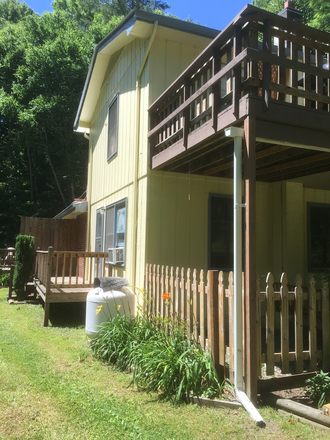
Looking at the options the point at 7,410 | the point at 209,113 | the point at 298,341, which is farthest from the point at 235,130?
the point at 7,410

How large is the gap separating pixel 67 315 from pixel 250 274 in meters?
6.42

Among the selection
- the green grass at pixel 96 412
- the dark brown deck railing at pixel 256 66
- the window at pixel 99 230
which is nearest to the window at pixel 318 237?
the dark brown deck railing at pixel 256 66

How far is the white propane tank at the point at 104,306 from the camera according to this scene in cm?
585

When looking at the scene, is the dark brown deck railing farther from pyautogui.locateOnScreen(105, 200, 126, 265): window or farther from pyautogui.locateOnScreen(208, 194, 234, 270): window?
pyautogui.locateOnScreen(105, 200, 126, 265): window

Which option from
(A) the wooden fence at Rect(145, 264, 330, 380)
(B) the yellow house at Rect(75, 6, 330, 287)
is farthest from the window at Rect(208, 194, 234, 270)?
(A) the wooden fence at Rect(145, 264, 330, 380)

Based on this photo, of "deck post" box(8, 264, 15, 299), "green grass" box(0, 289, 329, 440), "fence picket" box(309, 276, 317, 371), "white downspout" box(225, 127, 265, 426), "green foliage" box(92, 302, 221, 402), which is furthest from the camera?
"deck post" box(8, 264, 15, 299)

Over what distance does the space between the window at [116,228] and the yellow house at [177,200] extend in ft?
0.08

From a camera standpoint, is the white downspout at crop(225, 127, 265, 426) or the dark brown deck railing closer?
the white downspout at crop(225, 127, 265, 426)

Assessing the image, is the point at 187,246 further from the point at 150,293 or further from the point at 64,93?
the point at 64,93

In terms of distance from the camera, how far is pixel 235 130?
4.07m

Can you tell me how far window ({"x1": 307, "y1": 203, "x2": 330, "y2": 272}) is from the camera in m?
7.73

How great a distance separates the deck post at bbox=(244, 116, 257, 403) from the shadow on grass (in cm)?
503

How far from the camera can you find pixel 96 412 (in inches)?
138

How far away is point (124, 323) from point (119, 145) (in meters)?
4.77
